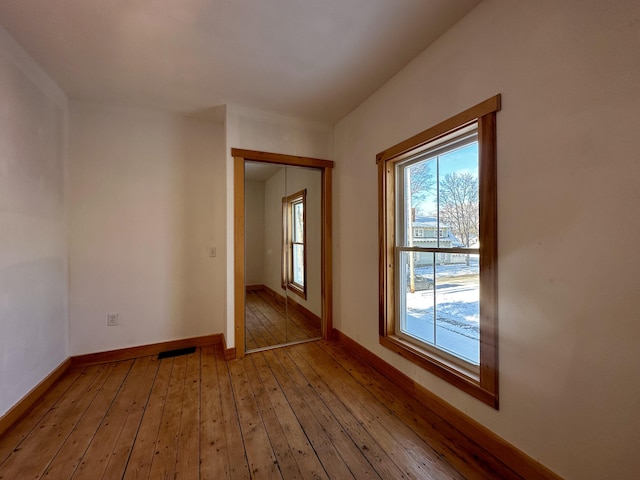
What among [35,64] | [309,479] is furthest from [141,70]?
[309,479]

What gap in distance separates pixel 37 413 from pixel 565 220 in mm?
3531

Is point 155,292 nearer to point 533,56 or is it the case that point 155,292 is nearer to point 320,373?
point 320,373

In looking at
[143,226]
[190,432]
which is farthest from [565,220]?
[143,226]

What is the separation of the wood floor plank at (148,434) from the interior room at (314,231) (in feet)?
0.07

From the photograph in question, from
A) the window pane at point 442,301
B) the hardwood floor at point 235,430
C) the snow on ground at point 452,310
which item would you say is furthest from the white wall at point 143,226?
the snow on ground at point 452,310

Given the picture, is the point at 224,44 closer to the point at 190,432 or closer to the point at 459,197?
the point at 459,197

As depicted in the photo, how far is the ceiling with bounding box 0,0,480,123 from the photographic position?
1588mm

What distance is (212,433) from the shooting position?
5.63 feet

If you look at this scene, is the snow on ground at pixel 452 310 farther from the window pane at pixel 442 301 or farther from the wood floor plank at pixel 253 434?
the wood floor plank at pixel 253 434

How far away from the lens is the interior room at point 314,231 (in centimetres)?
118

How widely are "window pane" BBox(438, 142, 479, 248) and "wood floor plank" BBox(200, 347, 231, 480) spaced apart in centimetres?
195

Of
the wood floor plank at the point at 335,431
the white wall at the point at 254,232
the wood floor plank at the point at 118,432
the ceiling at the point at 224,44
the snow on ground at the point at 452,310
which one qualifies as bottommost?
the wood floor plank at the point at 335,431

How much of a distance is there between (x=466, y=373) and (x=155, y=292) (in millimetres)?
2991

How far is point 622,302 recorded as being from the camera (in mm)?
1065
